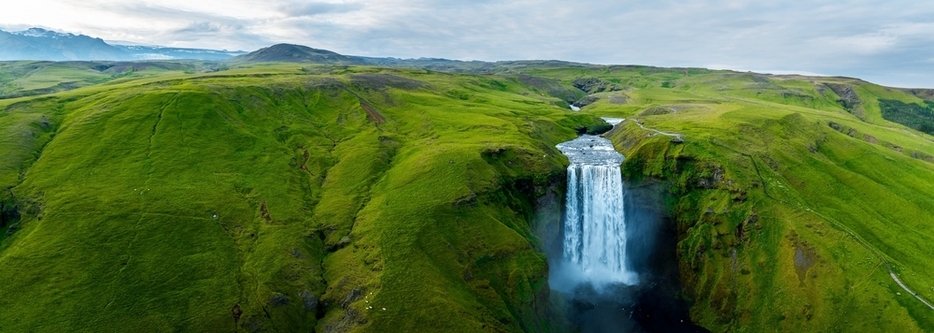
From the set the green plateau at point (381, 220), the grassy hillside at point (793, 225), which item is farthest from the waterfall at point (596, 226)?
the grassy hillside at point (793, 225)

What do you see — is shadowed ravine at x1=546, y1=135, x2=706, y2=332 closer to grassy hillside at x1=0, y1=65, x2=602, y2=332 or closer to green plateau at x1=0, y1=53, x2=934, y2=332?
green plateau at x1=0, y1=53, x2=934, y2=332

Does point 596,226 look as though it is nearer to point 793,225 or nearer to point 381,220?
point 793,225

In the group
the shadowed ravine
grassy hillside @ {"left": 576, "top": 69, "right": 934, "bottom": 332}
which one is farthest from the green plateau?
the shadowed ravine

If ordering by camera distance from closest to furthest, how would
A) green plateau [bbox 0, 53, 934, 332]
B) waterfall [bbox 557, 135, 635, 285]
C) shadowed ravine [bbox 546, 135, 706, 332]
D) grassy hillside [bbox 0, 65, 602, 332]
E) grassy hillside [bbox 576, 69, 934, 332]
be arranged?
grassy hillside [bbox 0, 65, 602, 332] → green plateau [bbox 0, 53, 934, 332] → grassy hillside [bbox 576, 69, 934, 332] → shadowed ravine [bbox 546, 135, 706, 332] → waterfall [bbox 557, 135, 635, 285]

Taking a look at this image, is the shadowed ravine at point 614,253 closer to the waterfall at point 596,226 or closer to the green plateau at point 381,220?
the waterfall at point 596,226

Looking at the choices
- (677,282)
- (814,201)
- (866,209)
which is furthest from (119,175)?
(866,209)

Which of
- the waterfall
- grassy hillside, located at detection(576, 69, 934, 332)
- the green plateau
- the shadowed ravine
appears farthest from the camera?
the waterfall
